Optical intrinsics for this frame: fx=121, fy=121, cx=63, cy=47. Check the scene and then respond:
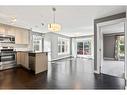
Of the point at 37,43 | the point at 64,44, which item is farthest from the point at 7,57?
the point at 64,44

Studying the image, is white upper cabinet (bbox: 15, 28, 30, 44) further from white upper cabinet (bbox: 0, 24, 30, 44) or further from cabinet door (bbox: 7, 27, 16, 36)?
cabinet door (bbox: 7, 27, 16, 36)

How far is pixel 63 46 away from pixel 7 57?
7.11 meters

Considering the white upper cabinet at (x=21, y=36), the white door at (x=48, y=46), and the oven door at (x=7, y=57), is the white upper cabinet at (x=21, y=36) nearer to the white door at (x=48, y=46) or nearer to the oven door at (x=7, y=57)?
the oven door at (x=7, y=57)

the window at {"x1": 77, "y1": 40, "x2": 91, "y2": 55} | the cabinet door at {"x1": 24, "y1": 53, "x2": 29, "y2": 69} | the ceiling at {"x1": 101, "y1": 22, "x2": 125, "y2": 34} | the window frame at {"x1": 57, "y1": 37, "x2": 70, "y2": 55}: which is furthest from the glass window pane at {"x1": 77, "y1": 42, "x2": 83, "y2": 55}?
the cabinet door at {"x1": 24, "y1": 53, "x2": 29, "y2": 69}

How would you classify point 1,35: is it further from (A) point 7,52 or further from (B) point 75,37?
(B) point 75,37

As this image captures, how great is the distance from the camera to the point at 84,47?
13.4 m

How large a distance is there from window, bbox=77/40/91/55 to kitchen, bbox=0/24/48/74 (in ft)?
23.6

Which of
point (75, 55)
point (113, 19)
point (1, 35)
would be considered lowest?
point (75, 55)

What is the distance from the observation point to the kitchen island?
5.55m

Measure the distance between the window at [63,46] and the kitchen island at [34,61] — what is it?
17.4ft

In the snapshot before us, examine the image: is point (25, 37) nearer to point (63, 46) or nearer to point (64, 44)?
point (63, 46)
